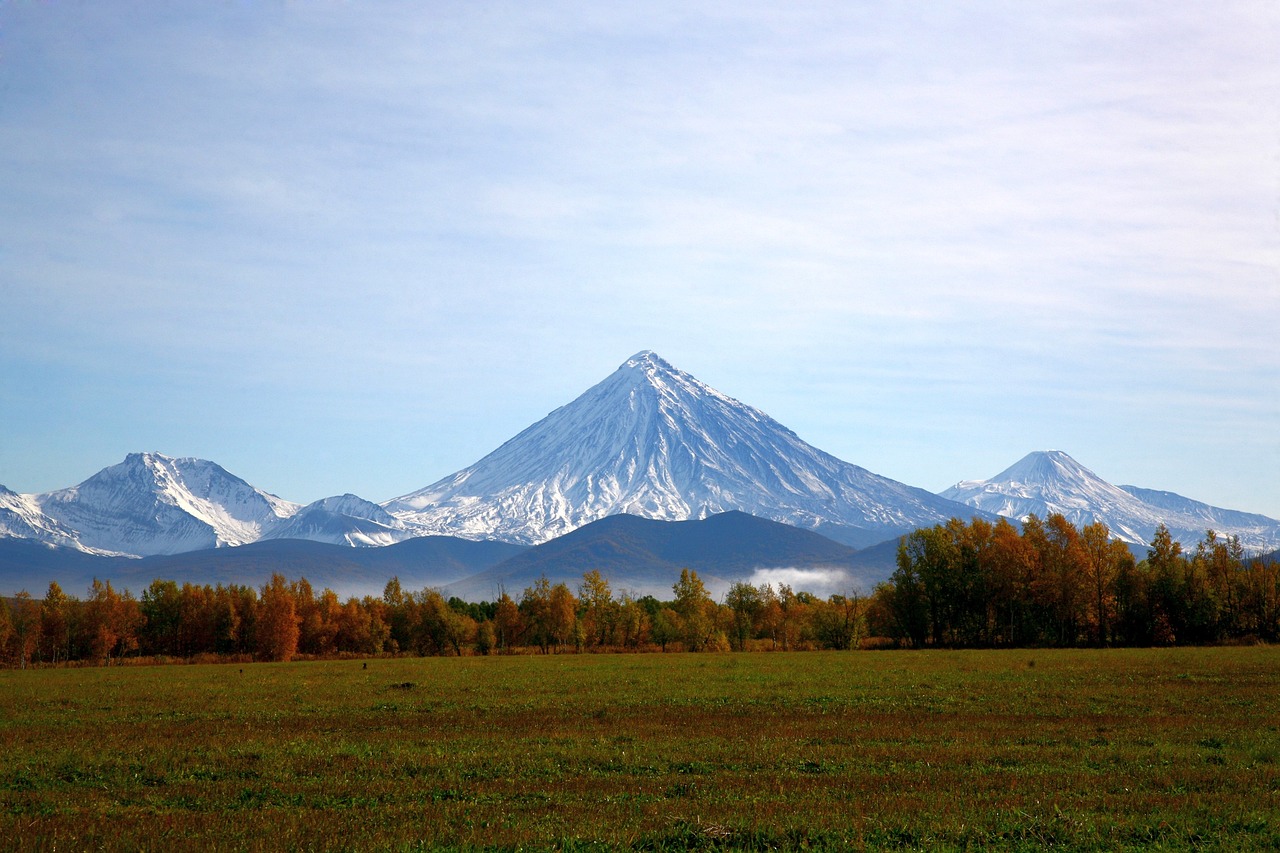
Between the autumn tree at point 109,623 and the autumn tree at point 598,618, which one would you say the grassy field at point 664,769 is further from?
the autumn tree at point 598,618

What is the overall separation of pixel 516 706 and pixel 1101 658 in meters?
47.9

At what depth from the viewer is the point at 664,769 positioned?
77.8 ft

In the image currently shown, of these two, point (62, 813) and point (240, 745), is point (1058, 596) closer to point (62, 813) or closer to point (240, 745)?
point (240, 745)

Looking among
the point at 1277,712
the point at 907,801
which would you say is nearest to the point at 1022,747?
the point at 907,801

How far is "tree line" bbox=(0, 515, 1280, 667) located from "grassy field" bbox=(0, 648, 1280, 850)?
62.7 metres

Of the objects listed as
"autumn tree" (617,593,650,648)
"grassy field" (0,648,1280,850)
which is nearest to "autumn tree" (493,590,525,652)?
"autumn tree" (617,593,650,648)

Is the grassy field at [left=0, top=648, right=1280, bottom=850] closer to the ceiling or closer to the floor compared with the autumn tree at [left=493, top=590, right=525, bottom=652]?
closer to the ceiling

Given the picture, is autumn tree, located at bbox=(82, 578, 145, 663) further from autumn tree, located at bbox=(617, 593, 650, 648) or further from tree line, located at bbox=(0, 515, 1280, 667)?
autumn tree, located at bbox=(617, 593, 650, 648)

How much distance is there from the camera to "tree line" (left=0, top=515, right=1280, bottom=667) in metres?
102

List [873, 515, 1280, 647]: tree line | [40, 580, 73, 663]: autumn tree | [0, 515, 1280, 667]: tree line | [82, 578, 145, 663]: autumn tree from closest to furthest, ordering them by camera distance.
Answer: [873, 515, 1280, 647]: tree line < [0, 515, 1280, 667]: tree line < [82, 578, 145, 663]: autumn tree < [40, 580, 73, 663]: autumn tree

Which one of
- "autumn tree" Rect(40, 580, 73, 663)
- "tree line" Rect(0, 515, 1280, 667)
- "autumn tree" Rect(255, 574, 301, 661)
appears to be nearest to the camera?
"tree line" Rect(0, 515, 1280, 667)

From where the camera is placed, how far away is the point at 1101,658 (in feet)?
220

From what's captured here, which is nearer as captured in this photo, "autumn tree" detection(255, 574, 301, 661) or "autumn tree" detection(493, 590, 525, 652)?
"autumn tree" detection(255, 574, 301, 661)

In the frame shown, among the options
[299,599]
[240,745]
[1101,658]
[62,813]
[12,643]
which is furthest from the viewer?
[299,599]
